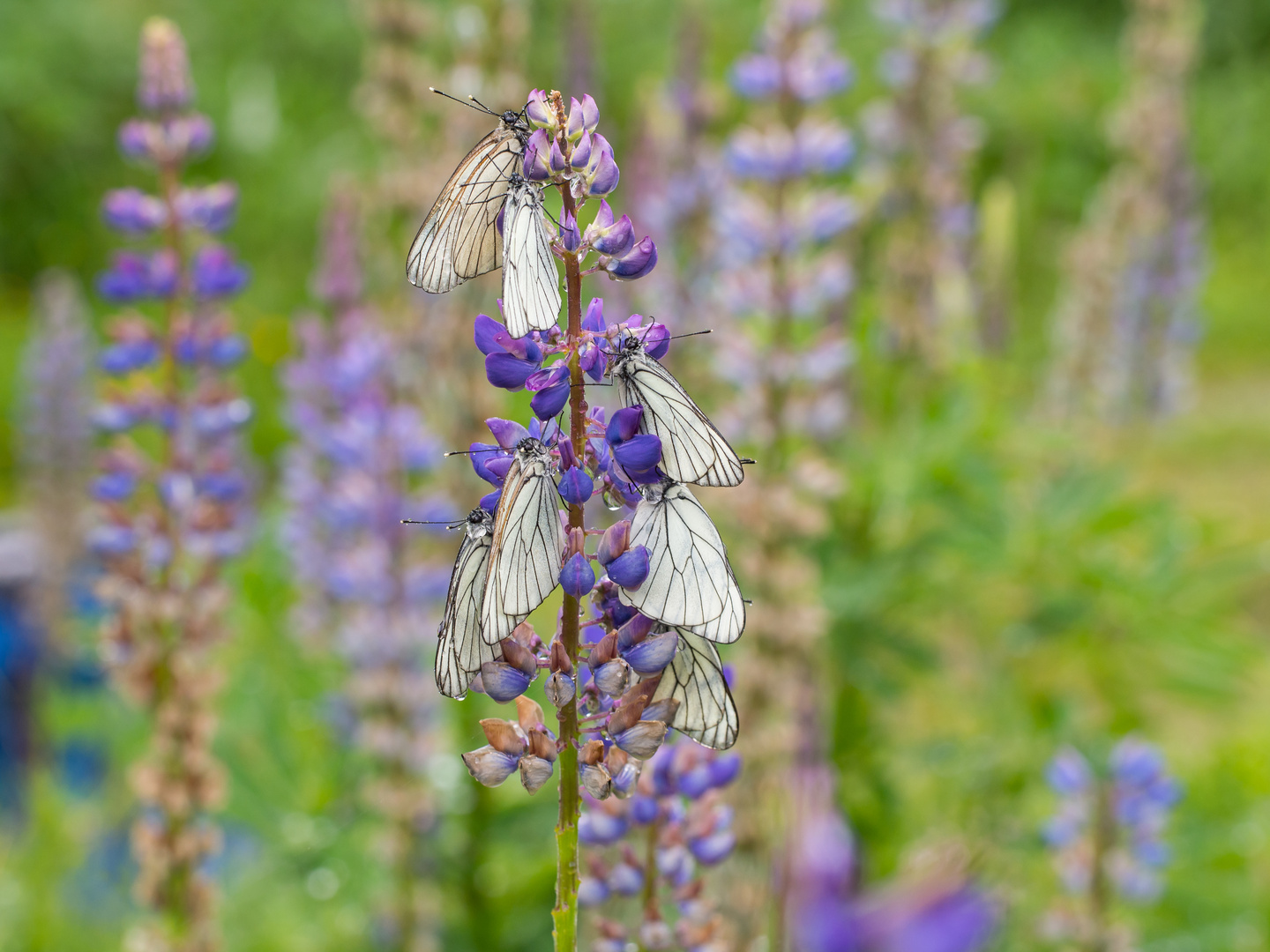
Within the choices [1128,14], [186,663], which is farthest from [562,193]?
[1128,14]

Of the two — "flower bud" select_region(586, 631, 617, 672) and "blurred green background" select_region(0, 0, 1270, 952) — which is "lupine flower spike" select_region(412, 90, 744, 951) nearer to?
"flower bud" select_region(586, 631, 617, 672)

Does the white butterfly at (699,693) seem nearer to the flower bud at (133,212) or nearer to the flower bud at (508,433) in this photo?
the flower bud at (508,433)

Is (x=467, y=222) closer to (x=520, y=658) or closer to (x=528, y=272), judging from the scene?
(x=528, y=272)

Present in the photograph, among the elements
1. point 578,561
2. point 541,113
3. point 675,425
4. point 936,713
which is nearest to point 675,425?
point 675,425

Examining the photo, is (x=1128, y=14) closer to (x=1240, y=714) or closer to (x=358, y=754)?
(x=1240, y=714)

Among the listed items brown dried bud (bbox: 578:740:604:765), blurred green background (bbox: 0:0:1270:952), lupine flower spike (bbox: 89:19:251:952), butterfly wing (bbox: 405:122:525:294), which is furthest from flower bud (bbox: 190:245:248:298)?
brown dried bud (bbox: 578:740:604:765)
